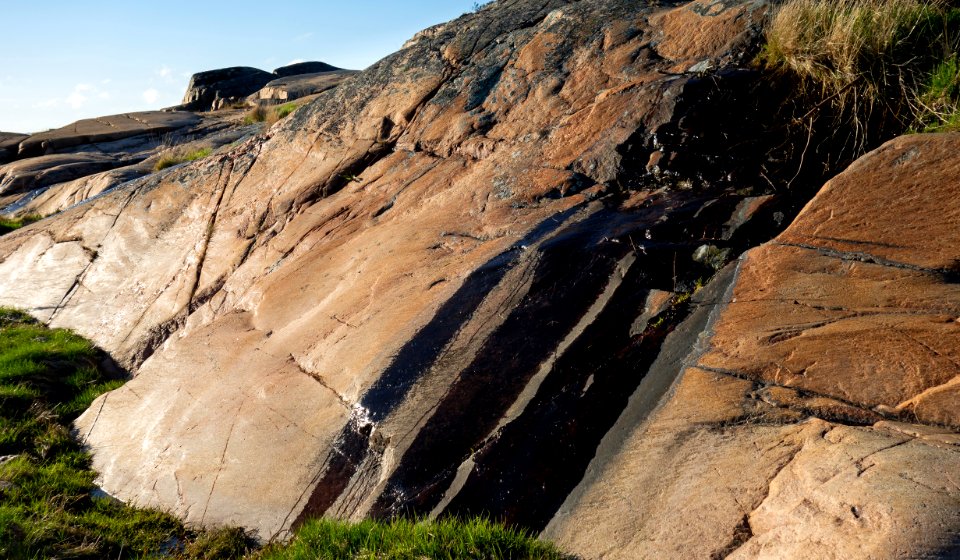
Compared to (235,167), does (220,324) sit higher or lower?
lower

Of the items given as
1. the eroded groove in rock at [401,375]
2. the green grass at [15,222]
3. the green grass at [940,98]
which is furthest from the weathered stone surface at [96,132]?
the green grass at [940,98]

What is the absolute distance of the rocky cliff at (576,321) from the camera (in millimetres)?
3148

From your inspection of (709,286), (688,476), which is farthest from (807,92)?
(688,476)

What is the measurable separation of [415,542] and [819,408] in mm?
1970

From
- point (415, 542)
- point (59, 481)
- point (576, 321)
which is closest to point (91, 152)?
point (59, 481)

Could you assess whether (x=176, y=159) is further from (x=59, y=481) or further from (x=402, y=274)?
(x=402, y=274)

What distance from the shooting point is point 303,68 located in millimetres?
33375

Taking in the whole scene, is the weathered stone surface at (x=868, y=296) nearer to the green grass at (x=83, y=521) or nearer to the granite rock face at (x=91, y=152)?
the green grass at (x=83, y=521)

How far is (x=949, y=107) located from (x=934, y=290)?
6.01ft

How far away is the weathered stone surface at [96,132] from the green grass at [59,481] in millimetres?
14029

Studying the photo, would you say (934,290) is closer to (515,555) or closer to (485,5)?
(515,555)

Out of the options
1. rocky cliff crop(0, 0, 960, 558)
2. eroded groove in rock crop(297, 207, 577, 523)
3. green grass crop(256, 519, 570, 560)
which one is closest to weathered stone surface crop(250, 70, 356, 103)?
rocky cliff crop(0, 0, 960, 558)

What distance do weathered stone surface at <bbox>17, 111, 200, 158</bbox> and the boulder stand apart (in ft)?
22.7

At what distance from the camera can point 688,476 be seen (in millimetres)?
3211
